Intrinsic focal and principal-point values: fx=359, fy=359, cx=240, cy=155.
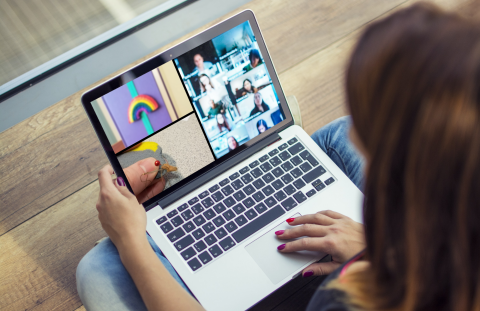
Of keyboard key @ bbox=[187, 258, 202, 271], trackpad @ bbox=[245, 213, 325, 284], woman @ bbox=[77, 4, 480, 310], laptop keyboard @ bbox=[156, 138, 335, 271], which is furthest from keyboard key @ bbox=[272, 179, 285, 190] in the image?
woman @ bbox=[77, 4, 480, 310]

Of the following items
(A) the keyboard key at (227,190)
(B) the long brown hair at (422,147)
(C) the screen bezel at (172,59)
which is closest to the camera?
(B) the long brown hair at (422,147)

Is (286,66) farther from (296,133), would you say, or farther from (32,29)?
(32,29)

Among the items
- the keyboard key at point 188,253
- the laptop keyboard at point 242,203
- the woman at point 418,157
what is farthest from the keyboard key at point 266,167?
the woman at point 418,157

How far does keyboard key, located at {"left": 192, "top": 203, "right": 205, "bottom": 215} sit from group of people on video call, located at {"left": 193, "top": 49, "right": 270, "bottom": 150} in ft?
0.42

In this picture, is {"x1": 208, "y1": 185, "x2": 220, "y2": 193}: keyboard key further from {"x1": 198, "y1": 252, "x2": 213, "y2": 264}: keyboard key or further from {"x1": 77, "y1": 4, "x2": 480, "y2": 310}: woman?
{"x1": 77, "y1": 4, "x2": 480, "y2": 310}: woman

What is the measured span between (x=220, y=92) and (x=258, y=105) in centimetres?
8

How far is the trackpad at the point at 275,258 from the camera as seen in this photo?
622 mm

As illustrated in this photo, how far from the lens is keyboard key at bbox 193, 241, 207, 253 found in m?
0.64

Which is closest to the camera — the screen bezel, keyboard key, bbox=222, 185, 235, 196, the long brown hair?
the long brown hair

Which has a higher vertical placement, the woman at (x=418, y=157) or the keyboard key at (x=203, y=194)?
the woman at (x=418, y=157)

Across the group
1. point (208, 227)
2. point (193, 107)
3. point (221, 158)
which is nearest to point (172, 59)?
point (193, 107)

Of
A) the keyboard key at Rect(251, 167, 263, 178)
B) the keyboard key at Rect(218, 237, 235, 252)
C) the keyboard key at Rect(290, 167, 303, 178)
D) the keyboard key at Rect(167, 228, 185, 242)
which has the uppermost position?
the keyboard key at Rect(251, 167, 263, 178)

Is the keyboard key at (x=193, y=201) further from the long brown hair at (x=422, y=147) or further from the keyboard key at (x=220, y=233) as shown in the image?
the long brown hair at (x=422, y=147)

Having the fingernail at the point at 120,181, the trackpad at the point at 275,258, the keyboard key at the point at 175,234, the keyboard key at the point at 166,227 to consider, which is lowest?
the trackpad at the point at 275,258
